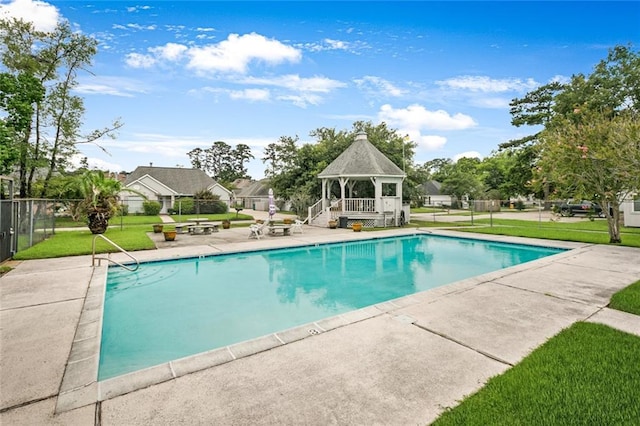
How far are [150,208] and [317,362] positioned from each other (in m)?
32.6

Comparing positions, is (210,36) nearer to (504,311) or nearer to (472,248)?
(472,248)

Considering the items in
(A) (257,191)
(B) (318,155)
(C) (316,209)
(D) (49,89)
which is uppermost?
(D) (49,89)

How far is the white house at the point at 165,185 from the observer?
33.4 metres

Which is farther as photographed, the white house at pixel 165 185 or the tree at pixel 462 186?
the tree at pixel 462 186

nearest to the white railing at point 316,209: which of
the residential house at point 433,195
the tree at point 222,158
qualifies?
the residential house at point 433,195

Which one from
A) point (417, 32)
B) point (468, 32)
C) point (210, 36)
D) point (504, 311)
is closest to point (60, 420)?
point (504, 311)

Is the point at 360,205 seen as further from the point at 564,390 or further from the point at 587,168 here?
the point at 564,390

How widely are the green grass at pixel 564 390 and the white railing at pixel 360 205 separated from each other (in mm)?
15785

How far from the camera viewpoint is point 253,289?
768 centimetres

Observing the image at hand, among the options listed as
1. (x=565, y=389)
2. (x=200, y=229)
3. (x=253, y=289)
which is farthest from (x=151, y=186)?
(x=565, y=389)

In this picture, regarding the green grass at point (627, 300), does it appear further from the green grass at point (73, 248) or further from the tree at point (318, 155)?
the tree at point (318, 155)

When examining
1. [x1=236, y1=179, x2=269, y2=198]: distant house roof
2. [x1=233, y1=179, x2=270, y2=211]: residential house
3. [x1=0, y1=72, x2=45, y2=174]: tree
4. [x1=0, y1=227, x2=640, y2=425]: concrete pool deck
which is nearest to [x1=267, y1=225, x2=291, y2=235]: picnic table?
[x1=0, y1=227, x2=640, y2=425]: concrete pool deck

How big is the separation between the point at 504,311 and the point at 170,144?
43.3m

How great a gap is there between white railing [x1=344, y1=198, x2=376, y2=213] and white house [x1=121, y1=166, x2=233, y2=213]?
70.0 ft
